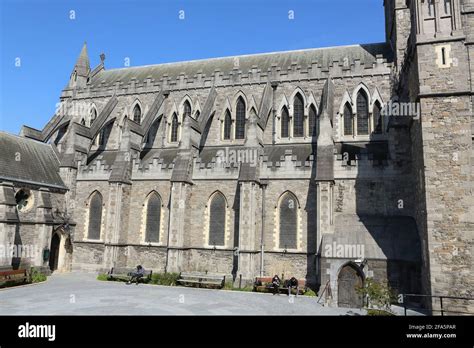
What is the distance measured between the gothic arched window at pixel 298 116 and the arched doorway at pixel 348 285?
35.4 feet

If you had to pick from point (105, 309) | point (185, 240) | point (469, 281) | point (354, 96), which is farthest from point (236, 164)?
point (469, 281)

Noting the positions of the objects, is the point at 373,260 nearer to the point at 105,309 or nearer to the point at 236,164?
the point at 236,164

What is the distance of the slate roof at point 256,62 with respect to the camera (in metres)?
26.2

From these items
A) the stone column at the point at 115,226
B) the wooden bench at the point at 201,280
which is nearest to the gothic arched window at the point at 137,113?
the stone column at the point at 115,226

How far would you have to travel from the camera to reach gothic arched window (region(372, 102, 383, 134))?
2245 centimetres

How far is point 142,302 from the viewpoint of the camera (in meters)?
13.8

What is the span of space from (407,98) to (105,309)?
16276mm

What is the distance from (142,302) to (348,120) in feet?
54.9

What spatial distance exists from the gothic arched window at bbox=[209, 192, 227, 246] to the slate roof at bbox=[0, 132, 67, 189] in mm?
10591

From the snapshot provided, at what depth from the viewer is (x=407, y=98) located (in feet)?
58.1

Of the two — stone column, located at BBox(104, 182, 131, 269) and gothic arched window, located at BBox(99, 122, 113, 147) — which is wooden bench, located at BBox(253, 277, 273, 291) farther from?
gothic arched window, located at BBox(99, 122, 113, 147)

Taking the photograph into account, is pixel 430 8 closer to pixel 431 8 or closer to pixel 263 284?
pixel 431 8

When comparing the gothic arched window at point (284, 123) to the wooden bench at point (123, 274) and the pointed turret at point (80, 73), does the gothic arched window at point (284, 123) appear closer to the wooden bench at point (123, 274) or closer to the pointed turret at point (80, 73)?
the wooden bench at point (123, 274)

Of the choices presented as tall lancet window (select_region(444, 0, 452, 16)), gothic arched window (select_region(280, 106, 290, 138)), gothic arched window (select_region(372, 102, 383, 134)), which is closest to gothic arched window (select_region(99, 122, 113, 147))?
gothic arched window (select_region(280, 106, 290, 138))
